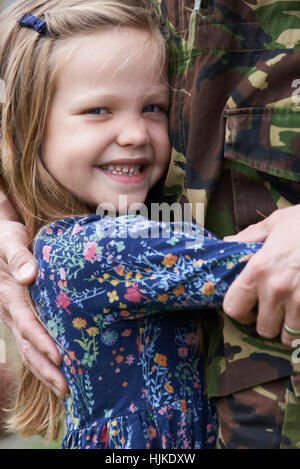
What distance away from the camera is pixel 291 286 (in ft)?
4.36

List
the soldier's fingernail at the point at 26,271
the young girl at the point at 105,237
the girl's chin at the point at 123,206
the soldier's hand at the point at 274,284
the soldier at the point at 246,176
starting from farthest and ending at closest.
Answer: the girl's chin at the point at 123,206
the soldier's fingernail at the point at 26,271
the young girl at the point at 105,237
the soldier at the point at 246,176
the soldier's hand at the point at 274,284

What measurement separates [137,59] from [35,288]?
0.77 m

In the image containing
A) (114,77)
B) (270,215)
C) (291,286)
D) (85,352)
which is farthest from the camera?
(114,77)

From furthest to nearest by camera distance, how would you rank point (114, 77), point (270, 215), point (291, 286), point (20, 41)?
point (20, 41) < point (114, 77) < point (270, 215) < point (291, 286)

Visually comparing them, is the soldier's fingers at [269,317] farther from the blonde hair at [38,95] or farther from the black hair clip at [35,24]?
the black hair clip at [35,24]

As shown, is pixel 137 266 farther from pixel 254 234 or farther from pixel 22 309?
pixel 22 309

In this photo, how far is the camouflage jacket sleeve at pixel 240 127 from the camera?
1543 mm

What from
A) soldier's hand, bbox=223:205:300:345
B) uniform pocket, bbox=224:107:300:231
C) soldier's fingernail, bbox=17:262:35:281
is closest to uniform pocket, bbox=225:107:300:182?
uniform pocket, bbox=224:107:300:231

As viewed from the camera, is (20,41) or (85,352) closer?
(85,352)

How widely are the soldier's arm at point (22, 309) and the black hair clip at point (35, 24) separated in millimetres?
652

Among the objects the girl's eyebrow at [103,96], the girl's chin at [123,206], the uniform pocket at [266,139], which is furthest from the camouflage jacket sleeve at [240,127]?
the girl's chin at [123,206]

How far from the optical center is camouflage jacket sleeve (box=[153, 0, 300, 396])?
5.06 feet
